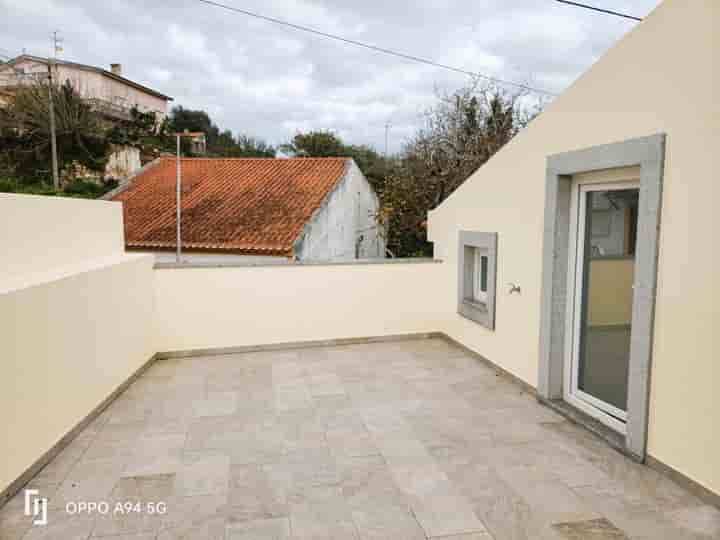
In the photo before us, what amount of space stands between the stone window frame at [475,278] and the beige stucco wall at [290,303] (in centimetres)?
72

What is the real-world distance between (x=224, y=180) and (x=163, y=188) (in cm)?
191

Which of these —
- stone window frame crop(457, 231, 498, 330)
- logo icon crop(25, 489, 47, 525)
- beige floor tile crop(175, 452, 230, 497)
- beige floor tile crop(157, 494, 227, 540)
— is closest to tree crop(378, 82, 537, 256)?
stone window frame crop(457, 231, 498, 330)

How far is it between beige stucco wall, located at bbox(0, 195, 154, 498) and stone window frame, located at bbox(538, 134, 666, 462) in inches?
173

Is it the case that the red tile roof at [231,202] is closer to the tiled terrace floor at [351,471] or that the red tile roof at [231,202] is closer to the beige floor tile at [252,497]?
the tiled terrace floor at [351,471]

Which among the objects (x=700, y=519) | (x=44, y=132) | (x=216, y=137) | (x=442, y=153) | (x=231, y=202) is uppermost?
(x=216, y=137)

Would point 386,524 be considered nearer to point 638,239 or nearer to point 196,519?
point 196,519

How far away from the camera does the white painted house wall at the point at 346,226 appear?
10945 millimetres

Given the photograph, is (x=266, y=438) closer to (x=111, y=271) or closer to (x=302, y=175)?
(x=111, y=271)

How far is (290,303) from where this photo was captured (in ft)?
23.4

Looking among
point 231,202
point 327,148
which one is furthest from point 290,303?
point 327,148

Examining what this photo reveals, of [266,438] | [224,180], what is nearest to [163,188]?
[224,180]

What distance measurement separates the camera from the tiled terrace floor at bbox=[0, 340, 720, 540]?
2902 mm

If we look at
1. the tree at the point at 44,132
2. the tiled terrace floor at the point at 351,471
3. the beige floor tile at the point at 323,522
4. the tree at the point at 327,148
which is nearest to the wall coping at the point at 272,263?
the tiled terrace floor at the point at 351,471

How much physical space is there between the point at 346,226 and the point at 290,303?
668cm
